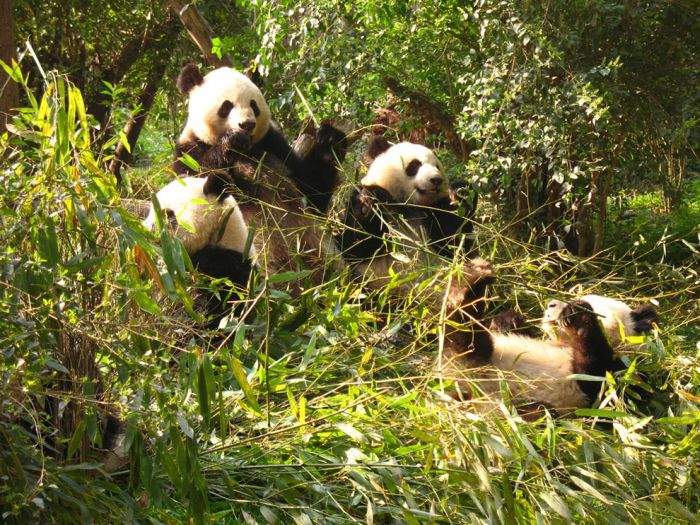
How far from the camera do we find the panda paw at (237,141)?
5.03 meters

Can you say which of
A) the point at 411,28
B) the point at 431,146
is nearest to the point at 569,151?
the point at 411,28

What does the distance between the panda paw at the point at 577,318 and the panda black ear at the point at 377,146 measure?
2155mm

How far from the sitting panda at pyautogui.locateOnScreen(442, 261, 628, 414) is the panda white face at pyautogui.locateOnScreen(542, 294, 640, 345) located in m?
0.11

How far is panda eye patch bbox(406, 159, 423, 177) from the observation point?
5432 millimetres

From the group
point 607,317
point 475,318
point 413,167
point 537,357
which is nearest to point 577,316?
point 607,317

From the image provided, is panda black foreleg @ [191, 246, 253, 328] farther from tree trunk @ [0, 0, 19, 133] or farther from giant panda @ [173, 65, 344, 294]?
tree trunk @ [0, 0, 19, 133]

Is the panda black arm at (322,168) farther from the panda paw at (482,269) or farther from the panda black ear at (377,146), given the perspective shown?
the panda paw at (482,269)

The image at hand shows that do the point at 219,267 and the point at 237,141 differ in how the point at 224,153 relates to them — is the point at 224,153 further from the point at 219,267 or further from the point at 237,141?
the point at 219,267

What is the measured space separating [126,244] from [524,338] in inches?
88.1

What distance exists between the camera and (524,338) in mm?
Result: 4082

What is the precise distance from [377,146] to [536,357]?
2.26 m

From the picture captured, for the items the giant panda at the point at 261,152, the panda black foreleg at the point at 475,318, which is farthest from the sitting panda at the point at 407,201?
the panda black foreleg at the point at 475,318

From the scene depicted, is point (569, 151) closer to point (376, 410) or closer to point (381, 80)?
point (381, 80)

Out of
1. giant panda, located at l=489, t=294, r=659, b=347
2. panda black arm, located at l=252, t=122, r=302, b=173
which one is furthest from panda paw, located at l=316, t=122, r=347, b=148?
giant panda, located at l=489, t=294, r=659, b=347
